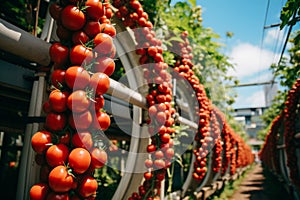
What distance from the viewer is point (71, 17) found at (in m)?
0.91

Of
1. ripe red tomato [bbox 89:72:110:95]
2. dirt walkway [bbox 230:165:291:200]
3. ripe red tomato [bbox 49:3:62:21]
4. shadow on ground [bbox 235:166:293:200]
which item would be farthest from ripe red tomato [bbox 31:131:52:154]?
dirt walkway [bbox 230:165:291:200]

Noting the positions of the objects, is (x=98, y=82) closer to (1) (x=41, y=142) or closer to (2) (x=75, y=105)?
(2) (x=75, y=105)

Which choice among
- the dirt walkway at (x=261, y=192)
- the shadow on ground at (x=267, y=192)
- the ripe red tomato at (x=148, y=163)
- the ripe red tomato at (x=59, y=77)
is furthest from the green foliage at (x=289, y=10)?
the dirt walkway at (x=261, y=192)

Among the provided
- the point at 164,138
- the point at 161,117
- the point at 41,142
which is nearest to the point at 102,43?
the point at 41,142

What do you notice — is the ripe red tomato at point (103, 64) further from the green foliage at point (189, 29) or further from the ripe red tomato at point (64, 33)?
the green foliage at point (189, 29)

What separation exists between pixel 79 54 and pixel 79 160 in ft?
1.24

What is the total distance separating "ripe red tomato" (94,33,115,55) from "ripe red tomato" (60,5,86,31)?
8 cm

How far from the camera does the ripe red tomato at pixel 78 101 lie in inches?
33.4

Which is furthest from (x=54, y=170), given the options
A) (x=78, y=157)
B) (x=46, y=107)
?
(x=46, y=107)

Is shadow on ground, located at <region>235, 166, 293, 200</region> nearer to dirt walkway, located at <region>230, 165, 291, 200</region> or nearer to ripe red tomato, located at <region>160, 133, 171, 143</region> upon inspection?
dirt walkway, located at <region>230, 165, 291, 200</region>

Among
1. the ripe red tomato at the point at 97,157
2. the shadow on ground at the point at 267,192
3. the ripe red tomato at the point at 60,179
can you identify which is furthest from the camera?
the shadow on ground at the point at 267,192

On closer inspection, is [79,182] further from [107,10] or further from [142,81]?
[142,81]

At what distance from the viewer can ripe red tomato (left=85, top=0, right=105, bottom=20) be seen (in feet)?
3.10

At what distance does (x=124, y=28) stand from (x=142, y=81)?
1.45 ft
